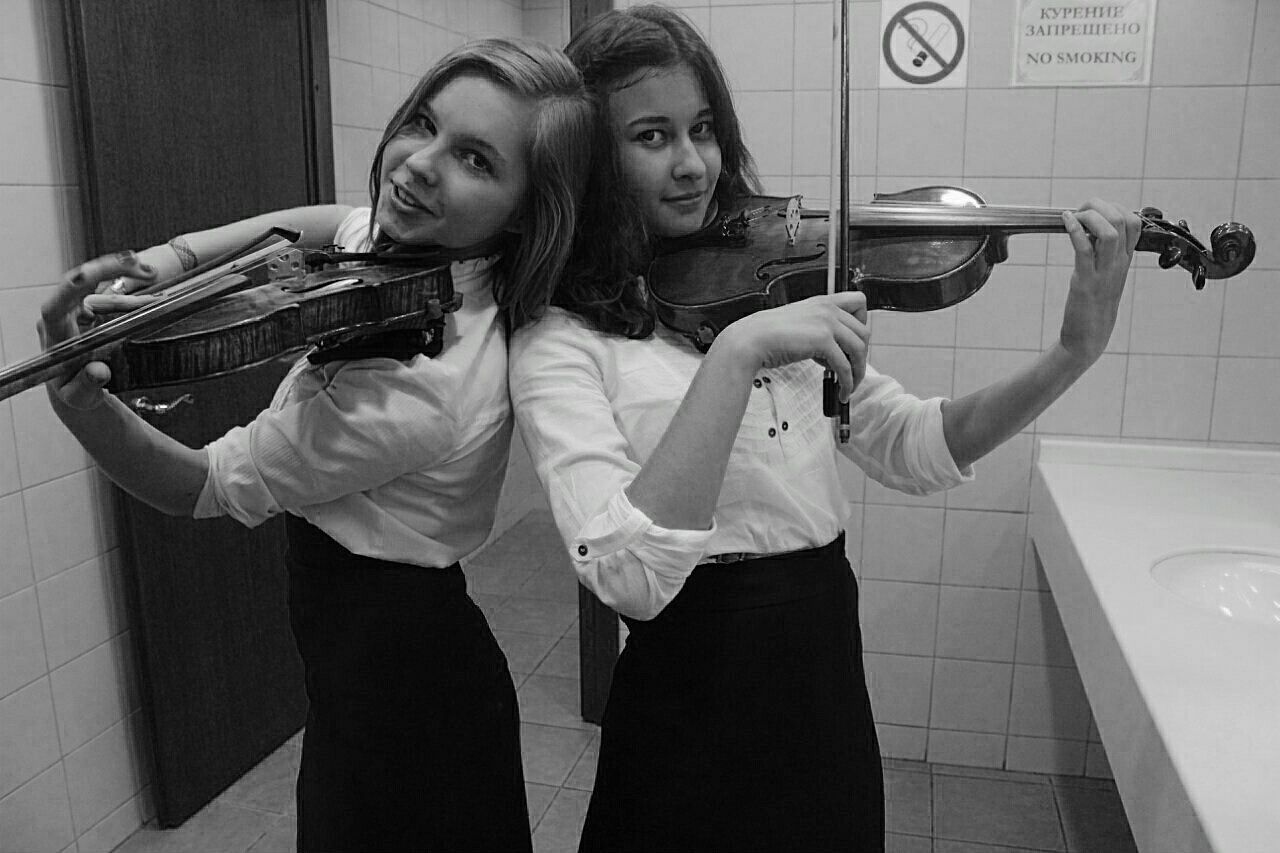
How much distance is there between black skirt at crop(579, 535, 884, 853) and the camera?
1080mm

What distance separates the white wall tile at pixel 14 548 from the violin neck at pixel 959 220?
1.53 m

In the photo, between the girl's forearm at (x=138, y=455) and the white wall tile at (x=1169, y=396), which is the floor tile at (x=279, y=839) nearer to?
the girl's forearm at (x=138, y=455)

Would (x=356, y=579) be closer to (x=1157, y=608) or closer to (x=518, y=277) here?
(x=518, y=277)

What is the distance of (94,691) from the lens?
2045 mm

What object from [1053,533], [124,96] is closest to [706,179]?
[1053,533]

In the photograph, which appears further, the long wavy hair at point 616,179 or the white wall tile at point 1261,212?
the white wall tile at point 1261,212

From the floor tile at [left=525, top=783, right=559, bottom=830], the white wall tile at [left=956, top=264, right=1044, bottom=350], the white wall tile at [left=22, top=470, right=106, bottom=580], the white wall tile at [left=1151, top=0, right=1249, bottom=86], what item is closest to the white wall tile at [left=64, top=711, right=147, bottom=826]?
the white wall tile at [left=22, top=470, right=106, bottom=580]

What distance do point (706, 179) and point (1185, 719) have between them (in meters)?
0.73

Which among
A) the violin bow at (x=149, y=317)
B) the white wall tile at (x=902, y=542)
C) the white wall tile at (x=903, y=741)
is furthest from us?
the white wall tile at (x=903, y=741)

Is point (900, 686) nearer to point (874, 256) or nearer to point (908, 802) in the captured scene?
point (908, 802)

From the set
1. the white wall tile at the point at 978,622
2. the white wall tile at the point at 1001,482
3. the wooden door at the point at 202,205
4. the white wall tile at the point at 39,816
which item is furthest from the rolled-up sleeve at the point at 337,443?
the white wall tile at the point at 978,622

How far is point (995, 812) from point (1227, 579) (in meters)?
0.89

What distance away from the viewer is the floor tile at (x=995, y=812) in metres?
2.21

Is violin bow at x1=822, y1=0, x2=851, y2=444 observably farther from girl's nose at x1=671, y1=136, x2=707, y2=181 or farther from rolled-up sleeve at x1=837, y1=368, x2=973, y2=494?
rolled-up sleeve at x1=837, y1=368, x2=973, y2=494
